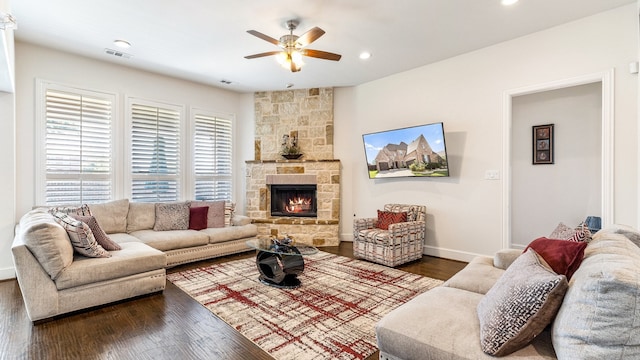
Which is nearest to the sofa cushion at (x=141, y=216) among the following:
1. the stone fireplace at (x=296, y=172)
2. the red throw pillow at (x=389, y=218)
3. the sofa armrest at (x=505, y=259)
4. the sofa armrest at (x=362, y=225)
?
the stone fireplace at (x=296, y=172)

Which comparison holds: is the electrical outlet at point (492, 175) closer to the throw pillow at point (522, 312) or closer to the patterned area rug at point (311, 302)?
the patterned area rug at point (311, 302)

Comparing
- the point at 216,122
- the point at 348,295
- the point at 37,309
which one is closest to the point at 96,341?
the point at 37,309

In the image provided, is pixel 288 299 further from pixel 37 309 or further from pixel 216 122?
pixel 216 122

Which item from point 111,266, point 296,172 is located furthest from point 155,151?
point 111,266

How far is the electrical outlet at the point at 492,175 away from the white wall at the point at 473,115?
48 mm

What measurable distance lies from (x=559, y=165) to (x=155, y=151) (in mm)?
6383

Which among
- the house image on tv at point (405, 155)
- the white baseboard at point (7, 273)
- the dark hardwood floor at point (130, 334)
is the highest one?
the house image on tv at point (405, 155)

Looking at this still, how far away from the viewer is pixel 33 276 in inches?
97.6

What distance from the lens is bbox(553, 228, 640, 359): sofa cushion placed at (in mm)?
997

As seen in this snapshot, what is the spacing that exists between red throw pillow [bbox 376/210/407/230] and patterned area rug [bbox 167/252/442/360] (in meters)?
0.67

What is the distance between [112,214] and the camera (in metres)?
4.19

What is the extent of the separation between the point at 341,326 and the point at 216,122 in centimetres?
463

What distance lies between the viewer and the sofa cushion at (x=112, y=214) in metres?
4.08

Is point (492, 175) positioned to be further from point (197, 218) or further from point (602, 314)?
point (197, 218)
